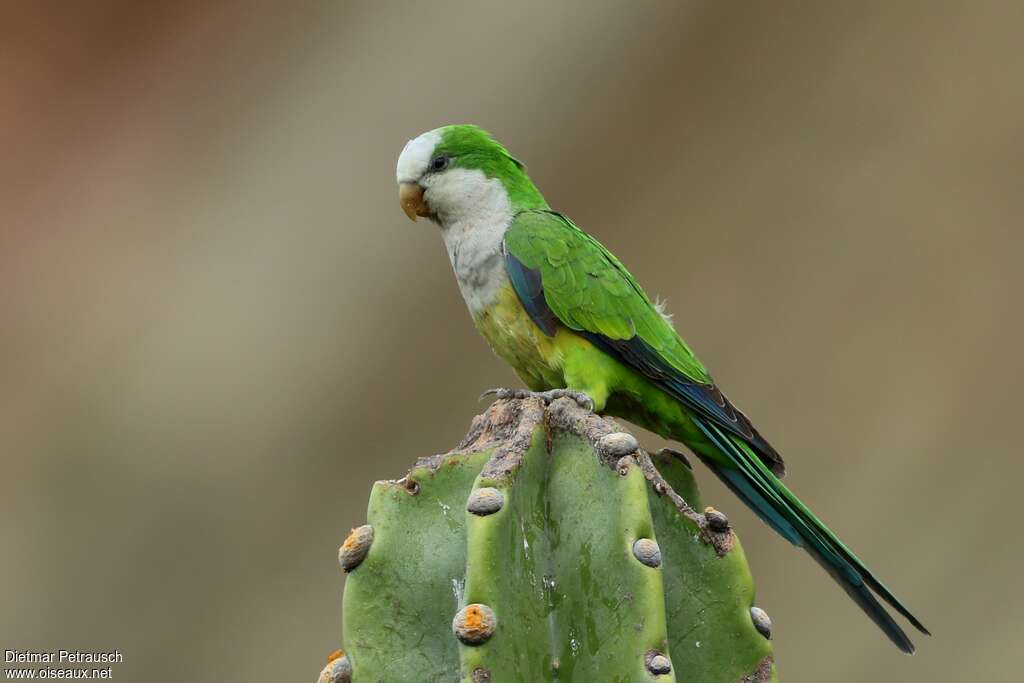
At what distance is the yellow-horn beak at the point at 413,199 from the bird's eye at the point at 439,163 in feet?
0.23

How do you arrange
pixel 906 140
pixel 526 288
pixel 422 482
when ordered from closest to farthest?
pixel 422 482 → pixel 526 288 → pixel 906 140

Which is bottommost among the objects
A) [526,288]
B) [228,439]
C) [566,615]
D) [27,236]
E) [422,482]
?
[566,615]

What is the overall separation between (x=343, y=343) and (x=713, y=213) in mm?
2071

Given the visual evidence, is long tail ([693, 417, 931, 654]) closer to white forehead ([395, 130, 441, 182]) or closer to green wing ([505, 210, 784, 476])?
green wing ([505, 210, 784, 476])

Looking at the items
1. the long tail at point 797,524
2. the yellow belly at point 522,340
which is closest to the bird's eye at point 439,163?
the yellow belly at point 522,340

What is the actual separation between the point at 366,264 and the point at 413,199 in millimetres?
2671

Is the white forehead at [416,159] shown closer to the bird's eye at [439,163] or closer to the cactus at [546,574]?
the bird's eye at [439,163]

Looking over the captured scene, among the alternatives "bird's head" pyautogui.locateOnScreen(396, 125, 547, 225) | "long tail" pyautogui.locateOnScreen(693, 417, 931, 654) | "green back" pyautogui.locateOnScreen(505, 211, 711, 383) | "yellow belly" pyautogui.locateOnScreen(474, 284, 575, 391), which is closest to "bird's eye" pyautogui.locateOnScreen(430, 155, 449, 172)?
"bird's head" pyautogui.locateOnScreen(396, 125, 547, 225)

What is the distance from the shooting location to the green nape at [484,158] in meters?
3.09

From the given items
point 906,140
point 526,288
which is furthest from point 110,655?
point 906,140

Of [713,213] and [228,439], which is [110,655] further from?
[713,213]

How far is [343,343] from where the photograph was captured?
18.8 ft

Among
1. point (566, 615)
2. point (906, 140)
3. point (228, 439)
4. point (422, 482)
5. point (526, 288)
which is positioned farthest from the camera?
point (228, 439)

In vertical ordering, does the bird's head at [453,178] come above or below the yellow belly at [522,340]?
above
